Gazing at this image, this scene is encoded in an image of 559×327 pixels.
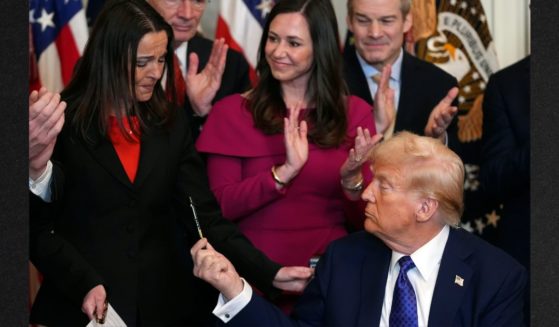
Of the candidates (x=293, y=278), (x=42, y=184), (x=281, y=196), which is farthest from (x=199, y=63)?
(x=42, y=184)

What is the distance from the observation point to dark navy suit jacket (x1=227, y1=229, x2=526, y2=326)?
313cm

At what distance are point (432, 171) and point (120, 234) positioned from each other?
987 millimetres

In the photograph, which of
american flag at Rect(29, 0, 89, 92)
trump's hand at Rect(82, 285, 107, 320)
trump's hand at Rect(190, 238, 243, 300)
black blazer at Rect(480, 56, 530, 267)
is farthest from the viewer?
american flag at Rect(29, 0, 89, 92)

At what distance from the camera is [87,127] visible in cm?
350

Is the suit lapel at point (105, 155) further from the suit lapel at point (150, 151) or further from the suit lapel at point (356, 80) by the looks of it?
the suit lapel at point (356, 80)

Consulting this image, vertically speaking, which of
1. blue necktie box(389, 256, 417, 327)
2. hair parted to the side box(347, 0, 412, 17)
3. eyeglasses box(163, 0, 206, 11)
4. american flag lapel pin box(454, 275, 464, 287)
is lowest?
blue necktie box(389, 256, 417, 327)

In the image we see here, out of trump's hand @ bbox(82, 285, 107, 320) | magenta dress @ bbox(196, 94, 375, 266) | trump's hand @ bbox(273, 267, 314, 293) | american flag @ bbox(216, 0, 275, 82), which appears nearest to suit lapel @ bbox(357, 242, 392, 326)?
trump's hand @ bbox(273, 267, 314, 293)

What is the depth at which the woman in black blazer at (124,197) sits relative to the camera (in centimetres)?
347

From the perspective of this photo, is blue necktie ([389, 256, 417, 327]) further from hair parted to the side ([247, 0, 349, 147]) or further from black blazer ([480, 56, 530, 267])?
black blazer ([480, 56, 530, 267])

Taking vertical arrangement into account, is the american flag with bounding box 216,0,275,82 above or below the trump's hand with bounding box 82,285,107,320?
above

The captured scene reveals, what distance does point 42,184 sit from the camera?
3262 millimetres

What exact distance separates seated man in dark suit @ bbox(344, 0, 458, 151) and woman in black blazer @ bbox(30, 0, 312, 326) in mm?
1051

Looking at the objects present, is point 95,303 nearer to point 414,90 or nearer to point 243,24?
point 414,90

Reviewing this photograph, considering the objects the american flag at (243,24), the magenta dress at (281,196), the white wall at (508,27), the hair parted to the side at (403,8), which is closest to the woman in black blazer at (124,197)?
the magenta dress at (281,196)
